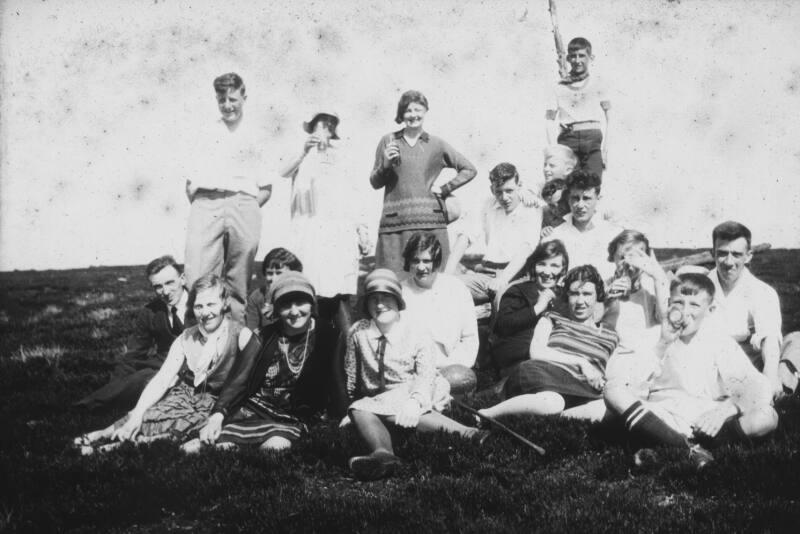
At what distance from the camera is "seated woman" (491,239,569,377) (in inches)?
255

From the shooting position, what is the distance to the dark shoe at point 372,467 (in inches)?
175

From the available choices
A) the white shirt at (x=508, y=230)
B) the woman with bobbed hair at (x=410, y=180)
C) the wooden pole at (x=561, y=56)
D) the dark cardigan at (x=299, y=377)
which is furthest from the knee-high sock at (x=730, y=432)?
the wooden pole at (x=561, y=56)

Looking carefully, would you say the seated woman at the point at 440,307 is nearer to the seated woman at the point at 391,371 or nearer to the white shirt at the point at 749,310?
the seated woman at the point at 391,371

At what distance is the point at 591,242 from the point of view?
6836 mm

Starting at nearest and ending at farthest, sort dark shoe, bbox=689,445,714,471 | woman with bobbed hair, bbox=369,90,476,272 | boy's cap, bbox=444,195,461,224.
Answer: dark shoe, bbox=689,445,714,471 < woman with bobbed hair, bbox=369,90,476,272 < boy's cap, bbox=444,195,461,224

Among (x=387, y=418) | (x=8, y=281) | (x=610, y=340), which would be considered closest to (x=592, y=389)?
(x=610, y=340)

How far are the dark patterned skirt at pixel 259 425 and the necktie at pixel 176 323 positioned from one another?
1.33 meters

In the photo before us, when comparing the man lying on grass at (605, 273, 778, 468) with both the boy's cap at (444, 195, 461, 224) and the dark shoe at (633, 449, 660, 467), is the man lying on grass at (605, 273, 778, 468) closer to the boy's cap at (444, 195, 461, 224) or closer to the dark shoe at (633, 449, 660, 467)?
the dark shoe at (633, 449, 660, 467)

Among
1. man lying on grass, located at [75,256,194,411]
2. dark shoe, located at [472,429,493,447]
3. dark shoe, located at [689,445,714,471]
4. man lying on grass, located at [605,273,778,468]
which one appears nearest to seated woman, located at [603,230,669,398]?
man lying on grass, located at [605,273,778,468]

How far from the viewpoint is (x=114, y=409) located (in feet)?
20.0

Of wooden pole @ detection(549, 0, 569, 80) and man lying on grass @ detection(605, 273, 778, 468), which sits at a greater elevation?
wooden pole @ detection(549, 0, 569, 80)

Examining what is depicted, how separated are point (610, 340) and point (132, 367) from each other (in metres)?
4.16

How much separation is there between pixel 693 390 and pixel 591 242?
2.10 m

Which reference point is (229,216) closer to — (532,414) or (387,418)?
(387,418)
